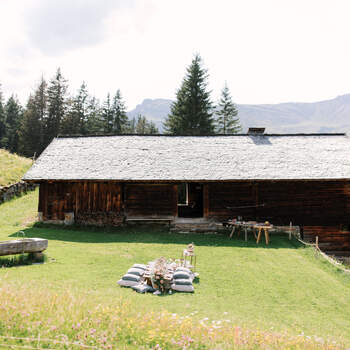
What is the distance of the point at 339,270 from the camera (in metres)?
10.5

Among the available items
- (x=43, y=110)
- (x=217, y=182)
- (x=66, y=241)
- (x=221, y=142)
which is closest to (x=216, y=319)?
(x=66, y=241)

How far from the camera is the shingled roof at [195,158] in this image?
1556cm

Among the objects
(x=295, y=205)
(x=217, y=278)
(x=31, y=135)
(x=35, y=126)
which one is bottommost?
(x=217, y=278)

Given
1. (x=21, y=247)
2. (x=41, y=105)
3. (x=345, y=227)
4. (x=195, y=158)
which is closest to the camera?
(x=21, y=247)

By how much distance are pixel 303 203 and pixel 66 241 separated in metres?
12.9

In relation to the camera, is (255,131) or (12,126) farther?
(12,126)

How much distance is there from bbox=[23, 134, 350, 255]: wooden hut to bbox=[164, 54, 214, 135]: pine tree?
665 inches

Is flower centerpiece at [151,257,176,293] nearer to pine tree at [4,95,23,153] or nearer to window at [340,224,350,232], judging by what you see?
window at [340,224,350,232]

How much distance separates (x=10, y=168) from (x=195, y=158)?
1660cm

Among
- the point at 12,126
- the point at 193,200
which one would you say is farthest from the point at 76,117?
the point at 193,200

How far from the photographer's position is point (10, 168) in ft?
78.1

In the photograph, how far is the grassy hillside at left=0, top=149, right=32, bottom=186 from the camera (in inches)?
869

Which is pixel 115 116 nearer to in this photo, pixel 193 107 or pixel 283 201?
pixel 193 107

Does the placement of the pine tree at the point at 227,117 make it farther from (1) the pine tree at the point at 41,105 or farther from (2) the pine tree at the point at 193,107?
(1) the pine tree at the point at 41,105
